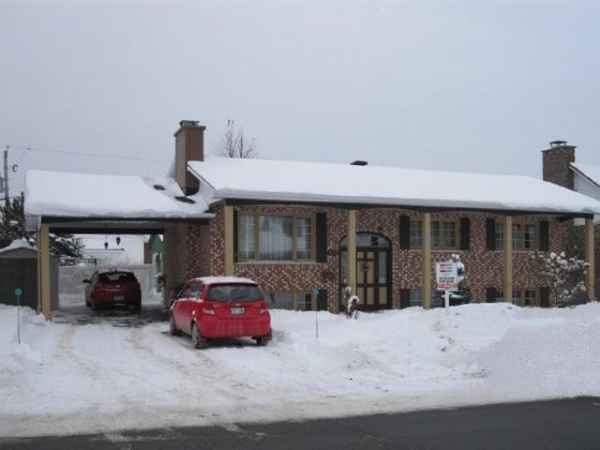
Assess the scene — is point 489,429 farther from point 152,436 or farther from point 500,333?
point 500,333

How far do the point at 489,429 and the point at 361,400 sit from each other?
264cm

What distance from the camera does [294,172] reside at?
27.8 m

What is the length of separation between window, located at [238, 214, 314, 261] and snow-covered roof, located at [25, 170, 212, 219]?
1.74m

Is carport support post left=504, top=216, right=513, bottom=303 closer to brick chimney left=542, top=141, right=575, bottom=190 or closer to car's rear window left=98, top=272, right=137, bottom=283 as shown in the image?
brick chimney left=542, top=141, right=575, bottom=190

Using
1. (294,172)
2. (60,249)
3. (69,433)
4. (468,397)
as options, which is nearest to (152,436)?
(69,433)

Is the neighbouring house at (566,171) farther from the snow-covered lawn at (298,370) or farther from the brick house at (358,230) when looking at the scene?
the snow-covered lawn at (298,370)

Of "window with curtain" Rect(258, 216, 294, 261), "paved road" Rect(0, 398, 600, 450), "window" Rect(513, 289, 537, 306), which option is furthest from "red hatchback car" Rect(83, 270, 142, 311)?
"paved road" Rect(0, 398, 600, 450)

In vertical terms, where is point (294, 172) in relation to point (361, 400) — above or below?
above

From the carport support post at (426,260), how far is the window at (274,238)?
3760 mm

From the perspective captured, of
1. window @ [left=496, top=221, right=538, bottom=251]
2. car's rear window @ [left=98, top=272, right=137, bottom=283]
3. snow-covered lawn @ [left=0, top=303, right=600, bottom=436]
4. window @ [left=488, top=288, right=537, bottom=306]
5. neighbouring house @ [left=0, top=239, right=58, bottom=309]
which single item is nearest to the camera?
snow-covered lawn @ [left=0, top=303, right=600, bottom=436]

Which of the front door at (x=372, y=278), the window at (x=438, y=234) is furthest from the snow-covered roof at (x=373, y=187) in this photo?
the front door at (x=372, y=278)

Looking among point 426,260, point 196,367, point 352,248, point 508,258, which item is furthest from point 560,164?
point 196,367

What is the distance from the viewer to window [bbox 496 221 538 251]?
2959 centimetres

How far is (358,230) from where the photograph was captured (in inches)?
1059
